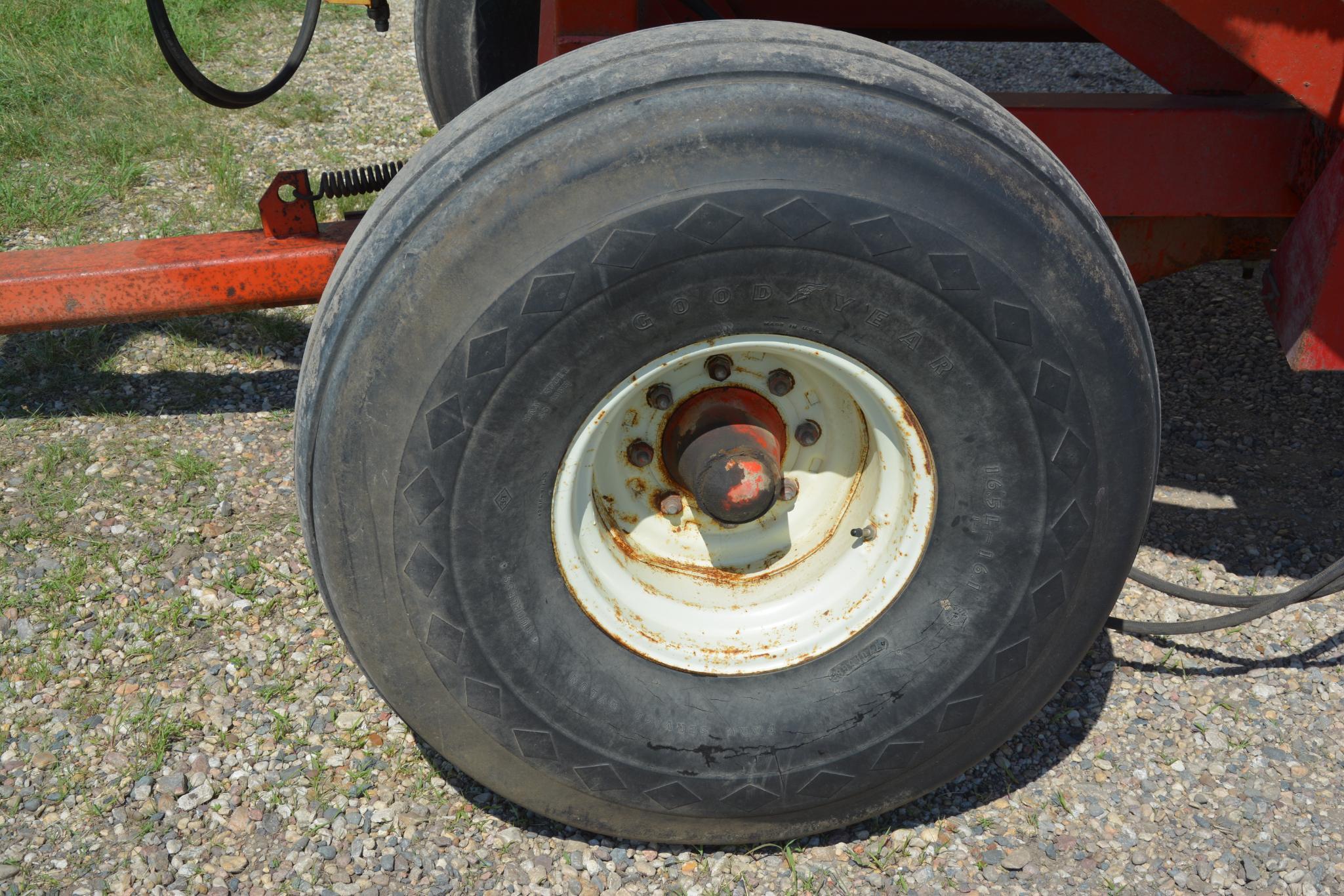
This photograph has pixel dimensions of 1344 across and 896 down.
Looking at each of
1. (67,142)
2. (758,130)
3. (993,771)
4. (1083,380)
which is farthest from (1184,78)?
(67,142)

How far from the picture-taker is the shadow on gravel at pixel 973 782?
2141 mm

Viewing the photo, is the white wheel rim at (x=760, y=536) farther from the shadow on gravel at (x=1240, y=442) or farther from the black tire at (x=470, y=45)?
the black tire at (x=470, y=45)

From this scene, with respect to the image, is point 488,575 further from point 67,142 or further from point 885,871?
point 67,142

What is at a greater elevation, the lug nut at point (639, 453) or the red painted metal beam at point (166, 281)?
the lug nut at point (639, 453)

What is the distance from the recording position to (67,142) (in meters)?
4.55

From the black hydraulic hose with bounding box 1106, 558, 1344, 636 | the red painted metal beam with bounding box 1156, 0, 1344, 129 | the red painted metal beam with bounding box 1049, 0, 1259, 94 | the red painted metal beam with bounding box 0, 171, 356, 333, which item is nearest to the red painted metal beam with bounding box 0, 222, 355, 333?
the red painted metal beam with bounding box 0, 171, 356, 333

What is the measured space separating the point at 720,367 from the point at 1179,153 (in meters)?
1.13

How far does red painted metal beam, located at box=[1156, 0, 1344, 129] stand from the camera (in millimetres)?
1946

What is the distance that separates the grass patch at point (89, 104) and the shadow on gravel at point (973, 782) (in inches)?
117

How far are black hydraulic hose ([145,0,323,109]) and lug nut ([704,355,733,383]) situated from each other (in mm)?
1625

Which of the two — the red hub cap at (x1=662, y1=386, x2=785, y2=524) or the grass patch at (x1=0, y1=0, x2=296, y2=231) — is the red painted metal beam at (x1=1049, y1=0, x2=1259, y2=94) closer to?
the red hub cap at (x1=662, y1=386, x2=785, y2=524)

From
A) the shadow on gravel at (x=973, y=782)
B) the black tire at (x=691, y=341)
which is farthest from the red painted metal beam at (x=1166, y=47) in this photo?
the shadow on gravel at (x=973, y=782)

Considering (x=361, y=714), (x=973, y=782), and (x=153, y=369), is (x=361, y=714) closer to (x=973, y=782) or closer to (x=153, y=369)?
(x=973, y=782)

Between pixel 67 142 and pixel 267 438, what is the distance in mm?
2251
